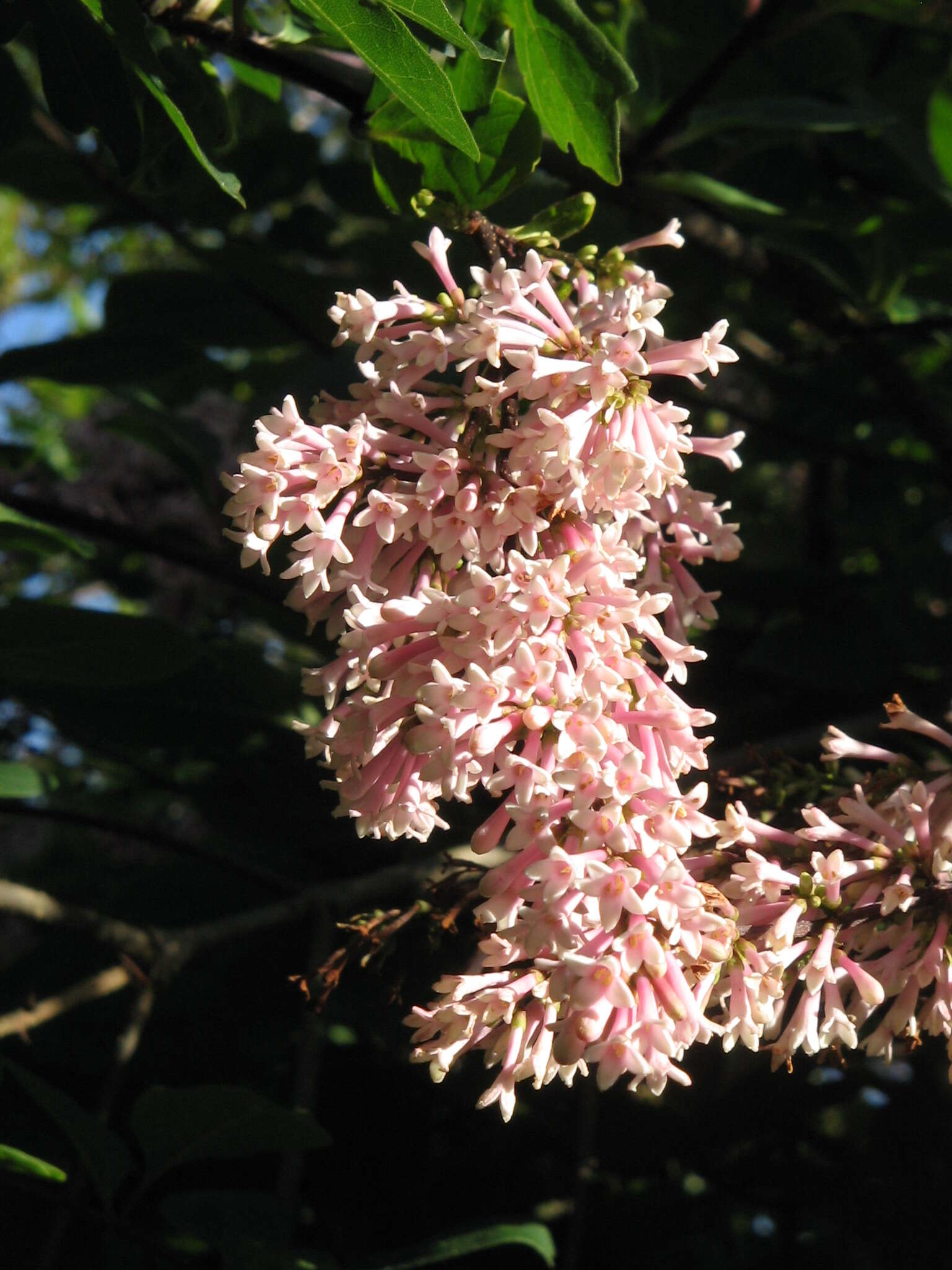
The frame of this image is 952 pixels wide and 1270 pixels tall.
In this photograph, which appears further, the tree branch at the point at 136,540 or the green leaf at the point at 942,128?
the tree branch at the point at 136,540

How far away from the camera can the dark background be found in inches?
86.4

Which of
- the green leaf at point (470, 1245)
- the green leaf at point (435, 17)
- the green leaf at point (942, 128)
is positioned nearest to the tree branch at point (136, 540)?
the green leaf at point (470, 1245)

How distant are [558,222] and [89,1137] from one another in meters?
1.52

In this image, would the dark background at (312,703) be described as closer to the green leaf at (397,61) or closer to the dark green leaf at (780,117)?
the dark green leaf at (780,117)

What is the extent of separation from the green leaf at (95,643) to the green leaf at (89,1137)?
668mm

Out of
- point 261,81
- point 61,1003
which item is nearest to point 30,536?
point 61,1003

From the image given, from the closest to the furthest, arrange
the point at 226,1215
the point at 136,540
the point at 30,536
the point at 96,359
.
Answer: the point at 226,1215
the point at 30,536
the point at 96,359
the point at 136,540

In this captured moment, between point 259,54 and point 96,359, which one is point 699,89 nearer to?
point 259,54

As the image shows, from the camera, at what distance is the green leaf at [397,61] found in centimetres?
138

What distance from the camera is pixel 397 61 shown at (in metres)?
1.39

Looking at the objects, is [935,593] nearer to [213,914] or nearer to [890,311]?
[890,311]

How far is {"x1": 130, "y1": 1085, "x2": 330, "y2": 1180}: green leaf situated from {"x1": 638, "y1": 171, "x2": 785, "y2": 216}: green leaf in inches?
68.7

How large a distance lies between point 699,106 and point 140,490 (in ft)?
7.81

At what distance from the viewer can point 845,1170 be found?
270 centimetres
